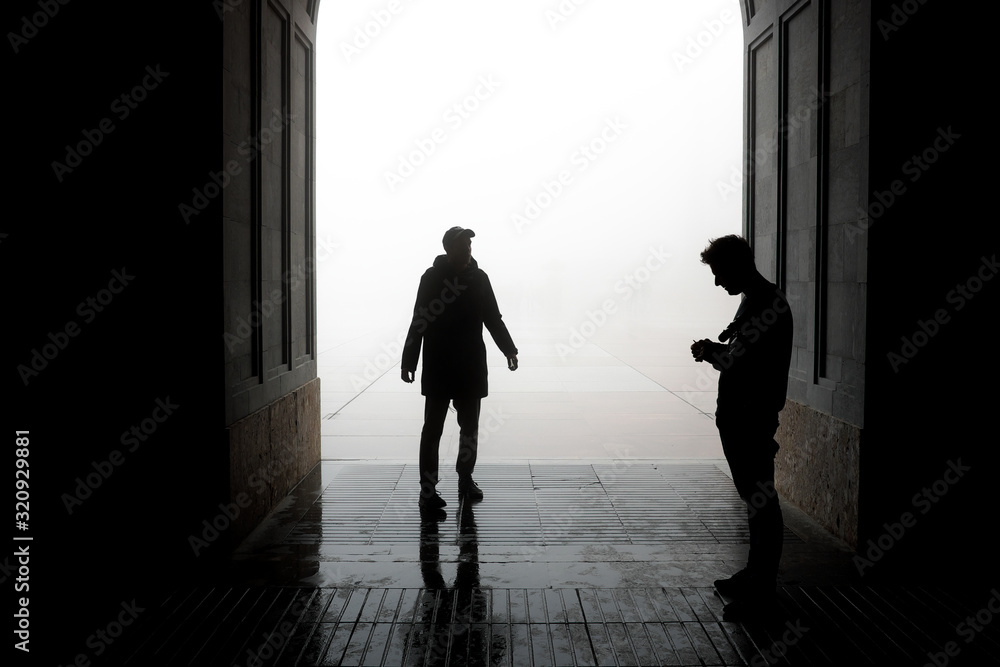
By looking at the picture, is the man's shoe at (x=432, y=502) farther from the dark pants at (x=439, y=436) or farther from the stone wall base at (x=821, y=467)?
the stone wall base at (x=821, y=467)

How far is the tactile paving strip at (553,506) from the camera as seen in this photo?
5000mm

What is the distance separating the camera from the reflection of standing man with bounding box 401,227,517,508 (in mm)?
5754

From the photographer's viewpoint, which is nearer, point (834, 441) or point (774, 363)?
point (774, 363)

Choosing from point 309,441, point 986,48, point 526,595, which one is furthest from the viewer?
point 309,441

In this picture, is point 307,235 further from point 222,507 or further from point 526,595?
point 526,595

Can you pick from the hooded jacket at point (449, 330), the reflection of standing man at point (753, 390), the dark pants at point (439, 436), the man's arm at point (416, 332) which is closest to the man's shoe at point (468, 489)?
the dark pants at point (439, 436)

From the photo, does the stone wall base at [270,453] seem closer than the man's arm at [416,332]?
Yes

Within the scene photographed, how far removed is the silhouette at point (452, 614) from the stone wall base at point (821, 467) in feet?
7.19

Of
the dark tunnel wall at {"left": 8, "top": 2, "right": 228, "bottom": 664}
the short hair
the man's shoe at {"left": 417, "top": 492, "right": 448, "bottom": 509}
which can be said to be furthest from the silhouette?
the short hair

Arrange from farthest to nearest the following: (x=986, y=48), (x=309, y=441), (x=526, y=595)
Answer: (x=309, y=441) < (x=986, y=48) < (x=526, y=595)

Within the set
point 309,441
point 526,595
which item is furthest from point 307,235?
point 526,595

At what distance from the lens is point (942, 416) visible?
452cm

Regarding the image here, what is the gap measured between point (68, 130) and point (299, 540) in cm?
271

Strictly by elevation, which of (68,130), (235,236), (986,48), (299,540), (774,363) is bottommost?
(299,540)
